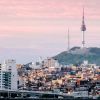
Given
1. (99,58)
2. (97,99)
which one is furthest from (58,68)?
(97,99)

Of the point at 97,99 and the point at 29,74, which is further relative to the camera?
the point at 29,74

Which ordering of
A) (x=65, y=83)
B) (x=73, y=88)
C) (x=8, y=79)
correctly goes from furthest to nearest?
1. (x=65, y=83)
2. (x=73, y=88)
3. (x=8, y=79)

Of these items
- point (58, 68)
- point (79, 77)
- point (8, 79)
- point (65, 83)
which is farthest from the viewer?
point (58, 68)

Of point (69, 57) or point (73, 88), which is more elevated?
point (69, 57)

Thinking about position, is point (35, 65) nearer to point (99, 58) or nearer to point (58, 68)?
point (58, 68)

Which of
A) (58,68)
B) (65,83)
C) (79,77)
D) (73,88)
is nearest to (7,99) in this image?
(73,88)

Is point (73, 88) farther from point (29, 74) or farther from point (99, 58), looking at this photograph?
point (99, 58)
